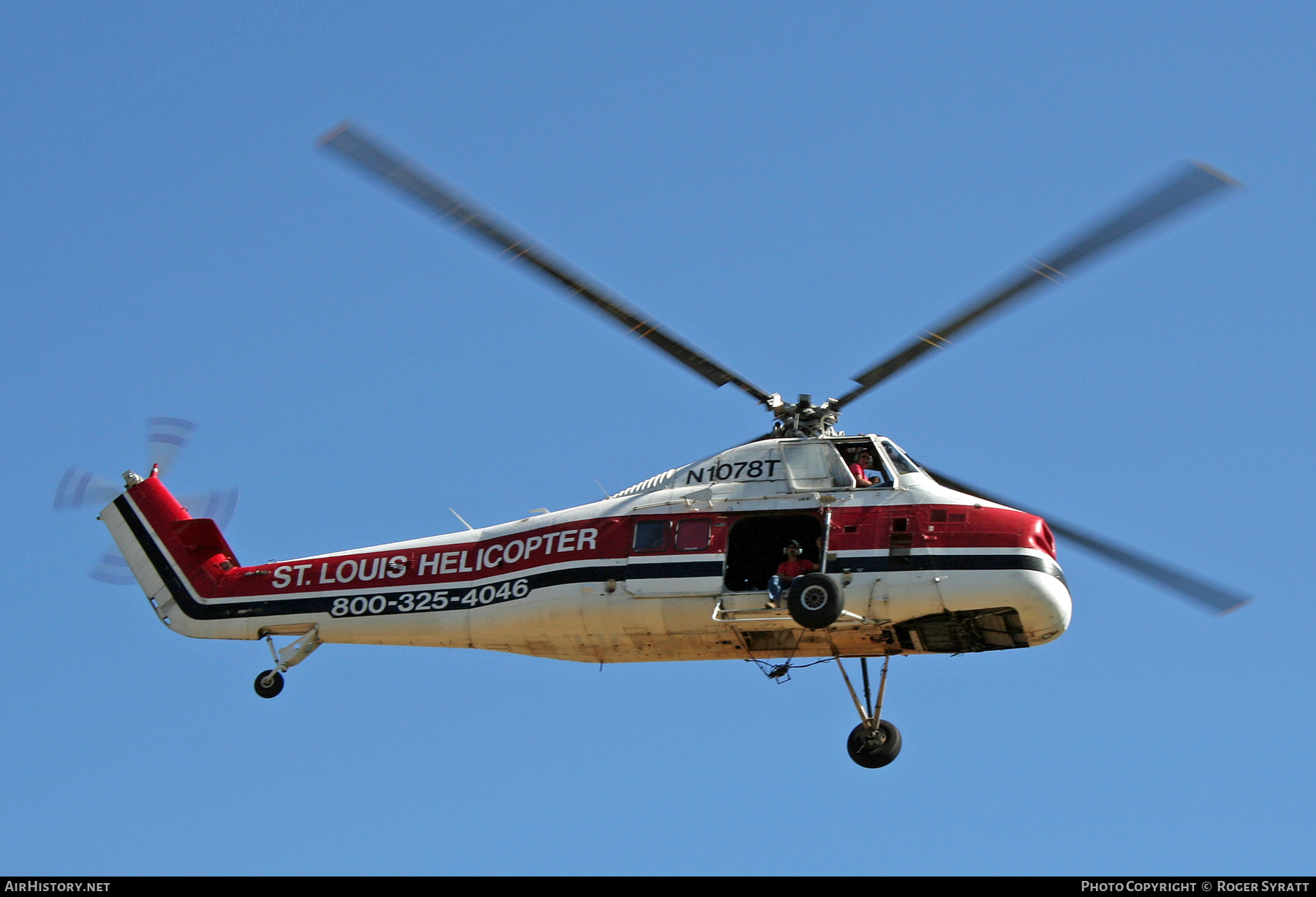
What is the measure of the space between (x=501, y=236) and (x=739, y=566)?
19.2ft

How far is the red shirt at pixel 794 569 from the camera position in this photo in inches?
835

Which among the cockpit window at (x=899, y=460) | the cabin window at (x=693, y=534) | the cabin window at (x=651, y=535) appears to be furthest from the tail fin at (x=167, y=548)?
the cockpit window at (x=899, y=460)

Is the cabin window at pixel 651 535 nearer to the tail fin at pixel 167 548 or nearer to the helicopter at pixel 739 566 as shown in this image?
the helicopter at pixel 739 566

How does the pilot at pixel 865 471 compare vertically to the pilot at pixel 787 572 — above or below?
Answer: above

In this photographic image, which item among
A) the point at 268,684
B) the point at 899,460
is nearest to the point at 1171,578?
the point at 899,460

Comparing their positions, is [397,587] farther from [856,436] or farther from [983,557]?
[983,557]

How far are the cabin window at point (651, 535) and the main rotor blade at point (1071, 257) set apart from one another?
11.2 feet

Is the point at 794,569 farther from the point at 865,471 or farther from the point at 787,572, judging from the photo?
the point at 865,471

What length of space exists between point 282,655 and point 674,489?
21.3 ft

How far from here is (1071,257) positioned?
66.3 ft

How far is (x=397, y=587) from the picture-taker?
23.4 metres

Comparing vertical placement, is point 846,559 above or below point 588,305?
below
